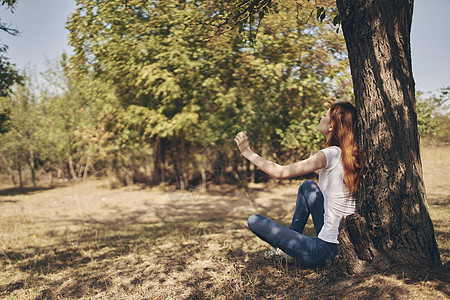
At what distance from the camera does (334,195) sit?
282 cm

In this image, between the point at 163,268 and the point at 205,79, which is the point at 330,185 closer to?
the point at 163,268

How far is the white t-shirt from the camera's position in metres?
2.76

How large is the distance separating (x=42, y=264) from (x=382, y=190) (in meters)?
4.43

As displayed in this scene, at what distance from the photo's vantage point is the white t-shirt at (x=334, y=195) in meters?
2.76

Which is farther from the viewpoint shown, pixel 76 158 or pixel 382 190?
pixel 76 158

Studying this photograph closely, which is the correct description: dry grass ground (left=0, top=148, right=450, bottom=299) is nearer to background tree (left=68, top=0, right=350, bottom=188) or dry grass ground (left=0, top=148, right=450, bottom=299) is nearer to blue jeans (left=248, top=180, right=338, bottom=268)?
blue jeans (left=248, top=180, right=338, bottom=268)

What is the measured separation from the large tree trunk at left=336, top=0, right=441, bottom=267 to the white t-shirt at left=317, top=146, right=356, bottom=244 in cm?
9

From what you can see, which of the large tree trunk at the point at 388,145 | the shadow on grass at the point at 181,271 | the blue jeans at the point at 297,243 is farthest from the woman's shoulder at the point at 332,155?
the shadow on grass at the point at 181,271

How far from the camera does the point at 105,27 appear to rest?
11.5 meters

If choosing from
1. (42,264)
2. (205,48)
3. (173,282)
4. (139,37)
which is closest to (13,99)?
(139,37)

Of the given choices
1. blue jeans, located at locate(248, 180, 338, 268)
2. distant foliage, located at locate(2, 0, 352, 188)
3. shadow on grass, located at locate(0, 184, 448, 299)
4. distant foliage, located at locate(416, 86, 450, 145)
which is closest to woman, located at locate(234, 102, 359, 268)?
blue jeans, located at locate(248, 180, 338, 268)

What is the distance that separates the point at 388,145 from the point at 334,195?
59cm

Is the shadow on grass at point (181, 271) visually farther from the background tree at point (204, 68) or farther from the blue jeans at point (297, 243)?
the background tree at point (204, 68)

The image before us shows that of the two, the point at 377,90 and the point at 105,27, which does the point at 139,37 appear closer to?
the point at 105,27
